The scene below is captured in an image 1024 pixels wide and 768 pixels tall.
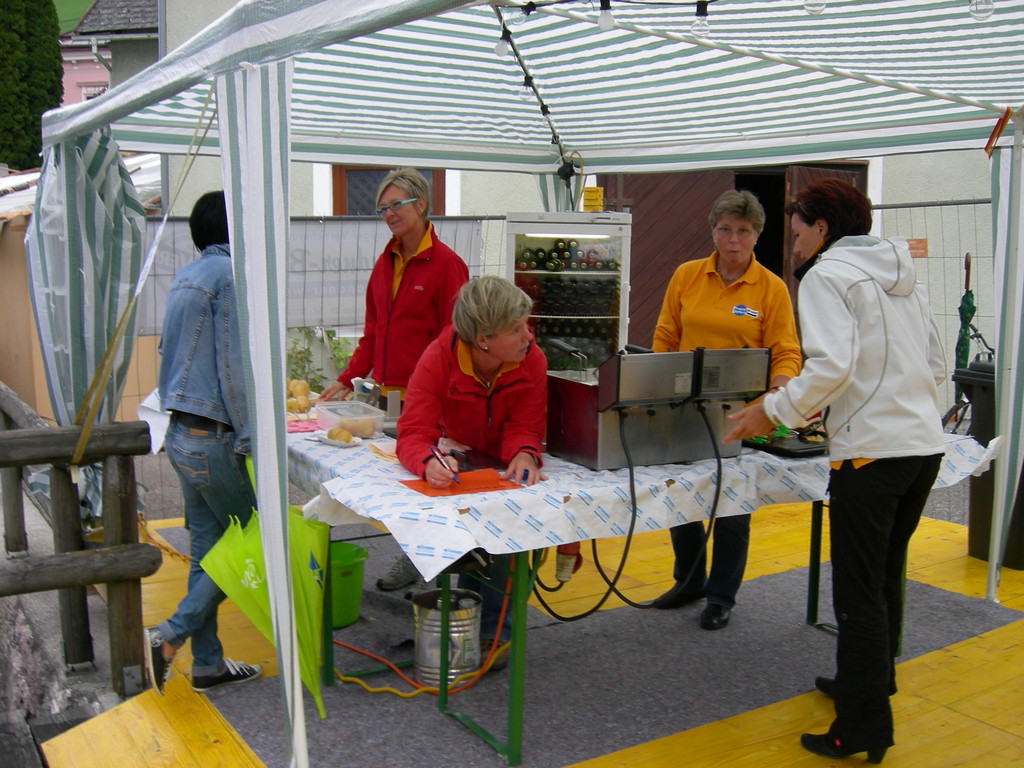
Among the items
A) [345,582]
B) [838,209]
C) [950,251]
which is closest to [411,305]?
[345,582]

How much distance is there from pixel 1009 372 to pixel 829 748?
215 cm

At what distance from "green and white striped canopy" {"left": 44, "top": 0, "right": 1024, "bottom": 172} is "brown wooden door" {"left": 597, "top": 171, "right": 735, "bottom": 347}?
339 cm

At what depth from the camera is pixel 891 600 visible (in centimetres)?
318

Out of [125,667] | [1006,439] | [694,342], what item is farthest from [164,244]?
[1006,439]

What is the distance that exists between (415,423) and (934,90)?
298cm

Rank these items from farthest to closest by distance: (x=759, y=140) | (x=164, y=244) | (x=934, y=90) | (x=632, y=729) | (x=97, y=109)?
1. (x=164, y=244)
2. (x=759, y=140)
3. (x=934, y=90)
4. (x=97, y=109)
5. (x=632, y=729)

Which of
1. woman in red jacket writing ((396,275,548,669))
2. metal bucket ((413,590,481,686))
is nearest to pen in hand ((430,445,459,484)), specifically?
woman in red jacket writing ((396,275,548,669))

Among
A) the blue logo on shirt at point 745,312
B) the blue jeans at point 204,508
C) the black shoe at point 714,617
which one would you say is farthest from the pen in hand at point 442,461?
the black shoe at point 714,617

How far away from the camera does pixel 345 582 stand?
161 inches

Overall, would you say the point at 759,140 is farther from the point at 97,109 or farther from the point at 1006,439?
the point at 97,109

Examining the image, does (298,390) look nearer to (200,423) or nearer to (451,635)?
(200,423)

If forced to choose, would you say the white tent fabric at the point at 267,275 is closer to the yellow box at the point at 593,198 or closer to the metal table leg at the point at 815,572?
the metal table leg at the point at 815,572

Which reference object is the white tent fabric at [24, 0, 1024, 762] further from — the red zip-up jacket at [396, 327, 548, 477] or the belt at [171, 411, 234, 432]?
the belt at [171, 411, 234, 432]

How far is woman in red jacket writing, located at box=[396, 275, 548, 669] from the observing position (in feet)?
9.66
